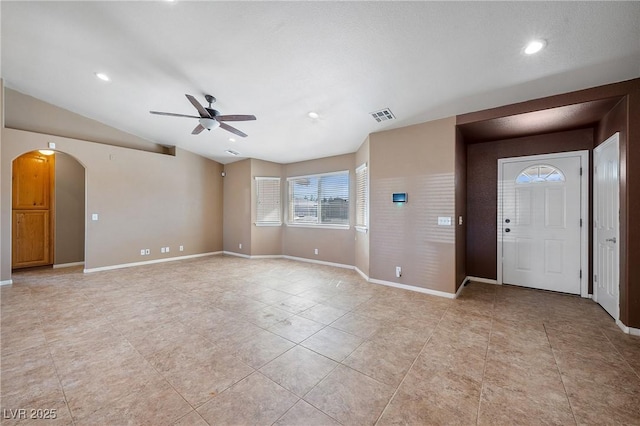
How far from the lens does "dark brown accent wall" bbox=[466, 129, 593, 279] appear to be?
4.32 m

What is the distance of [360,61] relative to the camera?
2.70 meters

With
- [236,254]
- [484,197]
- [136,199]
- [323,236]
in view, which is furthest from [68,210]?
[484,197]

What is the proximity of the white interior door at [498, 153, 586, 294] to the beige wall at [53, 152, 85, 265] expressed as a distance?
934cm

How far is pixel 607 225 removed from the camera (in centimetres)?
320

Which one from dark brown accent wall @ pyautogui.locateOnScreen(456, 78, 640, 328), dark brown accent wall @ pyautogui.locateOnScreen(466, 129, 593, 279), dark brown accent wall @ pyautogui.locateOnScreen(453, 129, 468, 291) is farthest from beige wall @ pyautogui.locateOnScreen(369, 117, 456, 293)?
dark brown accent wall @ pyautogui.locateOnScreen(466, 129, 593, 279)

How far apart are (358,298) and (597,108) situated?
3951mm

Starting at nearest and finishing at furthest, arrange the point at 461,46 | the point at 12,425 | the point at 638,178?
the point at 12,425 → the point at 461,46 → the point at 638,178

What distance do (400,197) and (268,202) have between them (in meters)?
4.07

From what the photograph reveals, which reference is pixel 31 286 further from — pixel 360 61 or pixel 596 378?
pixel 596 378

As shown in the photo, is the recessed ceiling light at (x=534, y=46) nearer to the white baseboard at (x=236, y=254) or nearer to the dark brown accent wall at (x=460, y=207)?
the dark brown accent wall at (x=460, y=207)

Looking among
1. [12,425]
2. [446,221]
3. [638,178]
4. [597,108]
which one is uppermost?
[597,108]

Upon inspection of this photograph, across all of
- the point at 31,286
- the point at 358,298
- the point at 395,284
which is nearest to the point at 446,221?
the point at 395,284

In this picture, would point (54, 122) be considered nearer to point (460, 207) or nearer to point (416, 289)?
point (416, 289)

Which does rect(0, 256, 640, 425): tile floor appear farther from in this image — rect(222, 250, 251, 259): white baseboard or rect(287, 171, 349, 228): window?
rect(222, 250, 251, 259): white baseboard
